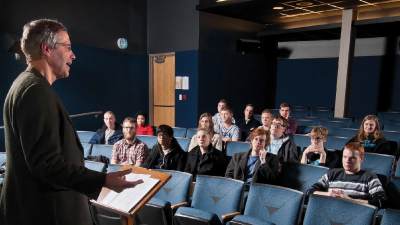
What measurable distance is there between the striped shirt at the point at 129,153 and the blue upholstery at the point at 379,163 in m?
2.47

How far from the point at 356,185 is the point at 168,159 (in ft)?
6.24

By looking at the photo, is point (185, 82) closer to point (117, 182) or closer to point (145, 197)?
point (145, 197)

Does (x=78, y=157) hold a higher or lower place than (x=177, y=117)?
higher

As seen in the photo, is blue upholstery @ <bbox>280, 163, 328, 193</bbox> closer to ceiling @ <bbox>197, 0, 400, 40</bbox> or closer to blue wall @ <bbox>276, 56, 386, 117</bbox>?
ceiling @ <bbox>197, 0, 400, 40</bbox>

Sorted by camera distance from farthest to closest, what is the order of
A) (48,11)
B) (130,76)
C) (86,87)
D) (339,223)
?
(130,76)
(86,87)
(48,11)
(339,223)

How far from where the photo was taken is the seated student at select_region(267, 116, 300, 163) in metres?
3.85

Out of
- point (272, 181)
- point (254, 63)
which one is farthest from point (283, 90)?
point (272, 181)

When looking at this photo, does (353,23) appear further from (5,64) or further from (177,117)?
(5,64)

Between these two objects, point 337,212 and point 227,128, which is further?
point 227,128

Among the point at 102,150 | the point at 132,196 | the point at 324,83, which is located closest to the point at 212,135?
the point at 102,150

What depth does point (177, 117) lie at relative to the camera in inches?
330

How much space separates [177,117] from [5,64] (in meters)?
3.86

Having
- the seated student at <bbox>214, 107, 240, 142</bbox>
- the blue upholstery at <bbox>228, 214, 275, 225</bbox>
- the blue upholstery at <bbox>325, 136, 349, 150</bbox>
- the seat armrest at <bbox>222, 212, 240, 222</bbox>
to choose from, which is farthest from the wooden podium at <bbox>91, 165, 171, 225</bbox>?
the seated student at <bbox>214, 107, 240, 142</bbox>

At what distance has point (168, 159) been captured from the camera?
3764 mm
